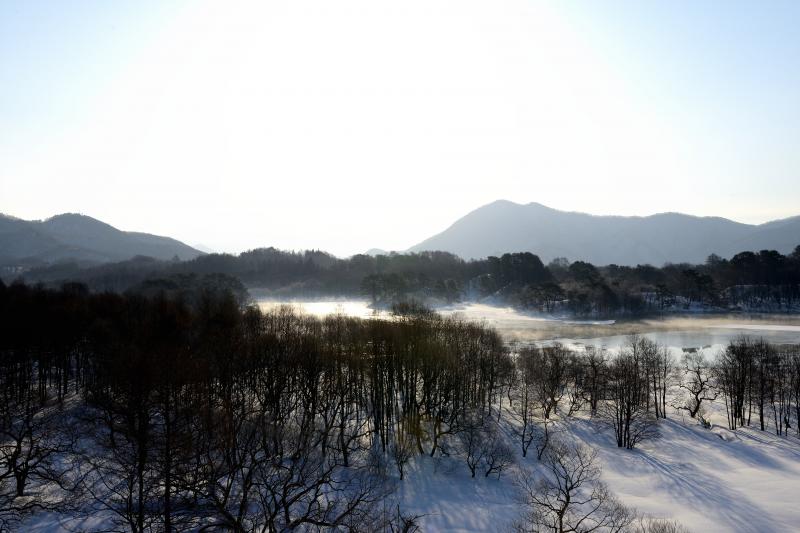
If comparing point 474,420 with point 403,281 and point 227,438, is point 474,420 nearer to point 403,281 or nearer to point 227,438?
point 227,438

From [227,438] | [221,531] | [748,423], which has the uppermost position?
[227,438]

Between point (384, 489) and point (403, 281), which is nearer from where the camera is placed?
point (384, 489)

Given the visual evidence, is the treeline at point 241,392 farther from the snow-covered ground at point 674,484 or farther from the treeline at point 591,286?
the treeline at point 591,286

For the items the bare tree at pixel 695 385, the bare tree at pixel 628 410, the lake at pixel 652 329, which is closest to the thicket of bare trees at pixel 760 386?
the bare tree at pixel 695 385

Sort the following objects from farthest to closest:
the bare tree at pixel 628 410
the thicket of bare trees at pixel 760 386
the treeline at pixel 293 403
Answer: the thicket of bare trees at pixel 760 386, the bare tree at pixel 628 410, the treeline at pixel 293 403

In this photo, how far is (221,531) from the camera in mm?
20250

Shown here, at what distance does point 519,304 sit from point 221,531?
109 metres

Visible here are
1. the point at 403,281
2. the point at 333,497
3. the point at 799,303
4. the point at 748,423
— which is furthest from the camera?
the point at 403,281

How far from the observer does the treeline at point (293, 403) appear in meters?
23.6

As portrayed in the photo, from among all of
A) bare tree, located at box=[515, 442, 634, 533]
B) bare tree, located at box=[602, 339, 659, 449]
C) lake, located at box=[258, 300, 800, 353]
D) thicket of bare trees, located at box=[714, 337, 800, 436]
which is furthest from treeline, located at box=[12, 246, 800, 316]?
bare tree, located at box=[515, 442, 634, 533]

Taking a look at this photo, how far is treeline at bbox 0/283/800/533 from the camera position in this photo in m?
23.6

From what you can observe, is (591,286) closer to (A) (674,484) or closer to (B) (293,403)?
(A) (674,484)

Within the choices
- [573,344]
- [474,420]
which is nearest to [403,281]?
[573,344]

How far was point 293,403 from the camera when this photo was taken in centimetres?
3856
